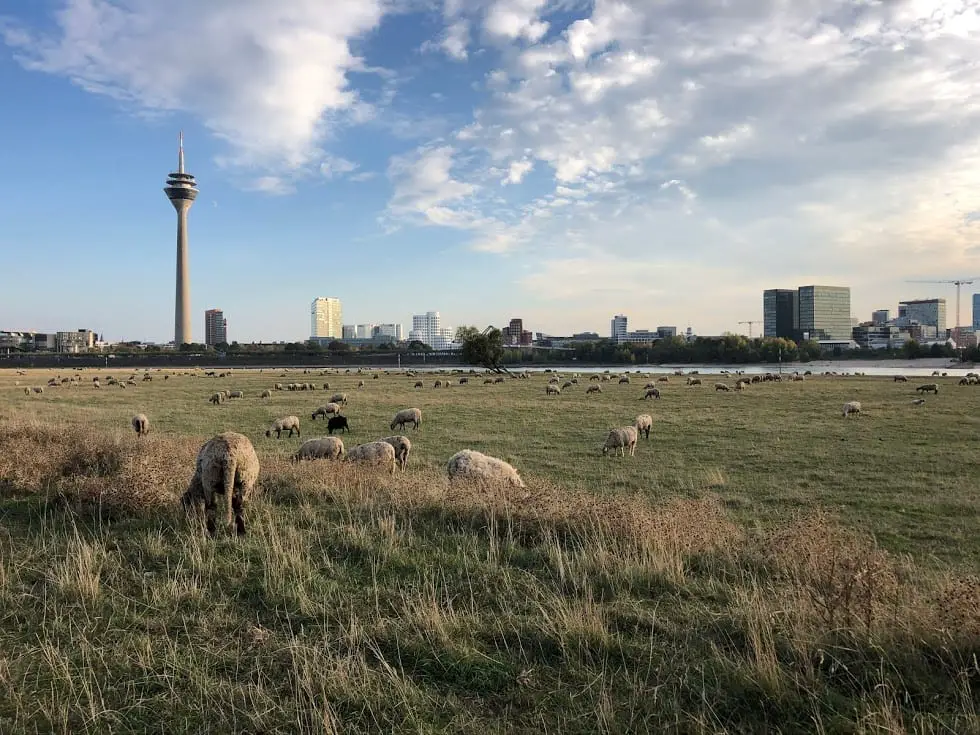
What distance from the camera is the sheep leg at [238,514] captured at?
26.3 ft

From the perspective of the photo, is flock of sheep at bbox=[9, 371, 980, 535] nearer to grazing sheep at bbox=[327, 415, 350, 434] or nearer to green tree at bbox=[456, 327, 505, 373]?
grazing sheep at bbox=[327, 415, 350, 434]

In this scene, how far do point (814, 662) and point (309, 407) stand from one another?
37.0 m

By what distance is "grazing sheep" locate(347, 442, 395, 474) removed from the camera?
1558cm

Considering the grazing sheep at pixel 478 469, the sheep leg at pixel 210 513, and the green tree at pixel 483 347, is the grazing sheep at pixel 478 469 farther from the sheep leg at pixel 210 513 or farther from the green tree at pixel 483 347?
the green tree at pixel 483 347

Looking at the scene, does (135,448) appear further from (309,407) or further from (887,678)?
(309,407)

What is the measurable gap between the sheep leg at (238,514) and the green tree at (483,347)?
85.1 metres

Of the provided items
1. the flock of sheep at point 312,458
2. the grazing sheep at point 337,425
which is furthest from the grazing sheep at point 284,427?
the grazing sheep at point 337,425

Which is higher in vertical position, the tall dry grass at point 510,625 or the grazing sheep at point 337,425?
the tall dry grass at point 510,625

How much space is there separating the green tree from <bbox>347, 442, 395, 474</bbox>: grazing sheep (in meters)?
76.9

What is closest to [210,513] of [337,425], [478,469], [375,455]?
[478,469]

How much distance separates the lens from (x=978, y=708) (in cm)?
366

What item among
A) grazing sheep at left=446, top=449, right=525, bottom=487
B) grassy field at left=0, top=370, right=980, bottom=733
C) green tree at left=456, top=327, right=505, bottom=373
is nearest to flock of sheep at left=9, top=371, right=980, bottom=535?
grazing sheep at left=446, top=449, right=525, bottom=487

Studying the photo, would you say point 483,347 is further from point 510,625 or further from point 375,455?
point 510,625

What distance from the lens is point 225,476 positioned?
8.33 m
